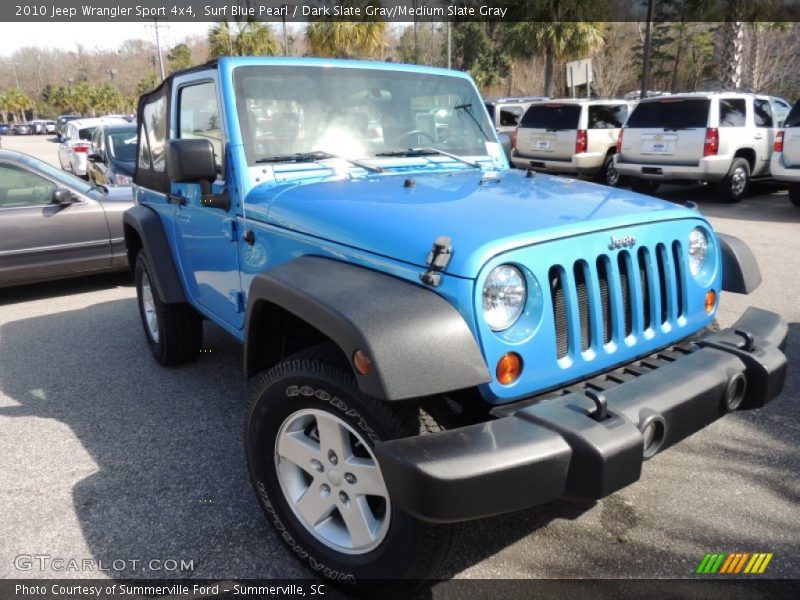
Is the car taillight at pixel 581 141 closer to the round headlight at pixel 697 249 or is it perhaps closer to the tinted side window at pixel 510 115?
the tinted side window at pixel 510 115

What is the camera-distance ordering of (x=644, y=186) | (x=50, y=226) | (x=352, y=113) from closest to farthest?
(x=352, y=113)
(x=50, y=226)
(x=644, y=186)

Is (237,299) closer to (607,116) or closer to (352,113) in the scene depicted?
(352,113)

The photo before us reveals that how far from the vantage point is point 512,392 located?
2135 millimetres

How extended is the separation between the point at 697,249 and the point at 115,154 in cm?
1041

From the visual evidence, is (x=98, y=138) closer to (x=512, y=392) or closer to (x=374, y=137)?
(x=374, y=137)

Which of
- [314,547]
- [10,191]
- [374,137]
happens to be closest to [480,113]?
[374,137]

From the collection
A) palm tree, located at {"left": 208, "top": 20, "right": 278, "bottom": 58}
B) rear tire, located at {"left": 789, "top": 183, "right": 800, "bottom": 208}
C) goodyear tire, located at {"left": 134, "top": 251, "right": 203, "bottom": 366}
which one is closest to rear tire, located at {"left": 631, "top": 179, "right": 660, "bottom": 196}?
rear tire, located at {"left": 789, "top": 183, "right": 800, "bottom": 208}

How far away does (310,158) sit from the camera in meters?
3.19

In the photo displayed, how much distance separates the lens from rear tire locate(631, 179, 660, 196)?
1271cm

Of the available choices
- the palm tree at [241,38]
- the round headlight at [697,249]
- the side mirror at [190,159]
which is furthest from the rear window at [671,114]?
the palm tree at [241,38]

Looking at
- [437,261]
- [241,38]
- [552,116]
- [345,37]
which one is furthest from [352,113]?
[241,38]

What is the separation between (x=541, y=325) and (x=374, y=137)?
5.61 ft

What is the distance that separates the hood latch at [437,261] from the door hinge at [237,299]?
1.41m

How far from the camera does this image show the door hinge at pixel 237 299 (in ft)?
10.6
